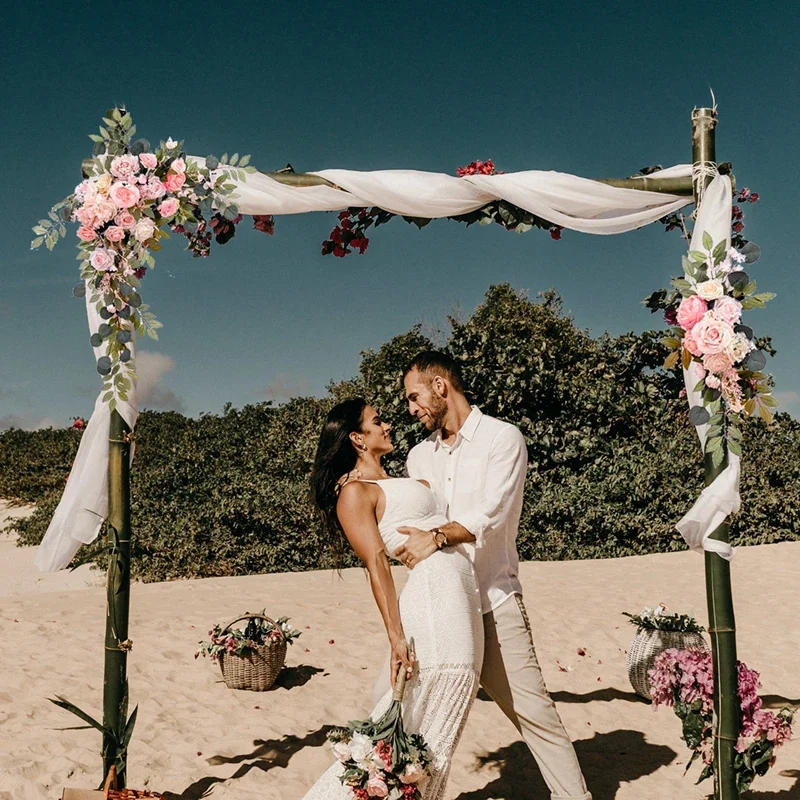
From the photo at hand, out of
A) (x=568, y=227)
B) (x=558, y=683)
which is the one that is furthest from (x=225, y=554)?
(x=568, y=227)

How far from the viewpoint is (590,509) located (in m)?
11.5

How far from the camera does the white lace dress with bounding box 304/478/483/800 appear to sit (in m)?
3.21

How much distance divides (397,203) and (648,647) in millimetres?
3563

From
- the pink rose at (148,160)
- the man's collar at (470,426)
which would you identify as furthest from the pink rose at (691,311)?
the pink rose at (148,160)

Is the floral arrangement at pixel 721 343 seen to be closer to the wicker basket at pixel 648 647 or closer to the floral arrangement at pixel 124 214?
the floral arrangement at pixel 124 214

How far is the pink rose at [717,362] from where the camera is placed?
3.39m

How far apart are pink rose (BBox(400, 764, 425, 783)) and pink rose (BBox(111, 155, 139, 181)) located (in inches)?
111

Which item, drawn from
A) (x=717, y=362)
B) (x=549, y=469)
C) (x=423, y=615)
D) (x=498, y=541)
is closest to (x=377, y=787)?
(x=423, y=615)

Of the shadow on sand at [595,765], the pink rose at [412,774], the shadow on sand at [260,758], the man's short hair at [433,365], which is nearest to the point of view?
the pink rose at [412,774]

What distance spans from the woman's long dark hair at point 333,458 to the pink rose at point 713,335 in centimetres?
144

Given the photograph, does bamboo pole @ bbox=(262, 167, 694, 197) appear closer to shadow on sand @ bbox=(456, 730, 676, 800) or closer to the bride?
the bride

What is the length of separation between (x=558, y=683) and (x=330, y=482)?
3529mm

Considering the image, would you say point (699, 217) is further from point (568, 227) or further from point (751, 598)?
point (751, 598)

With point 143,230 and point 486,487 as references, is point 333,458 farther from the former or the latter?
point 143,230
